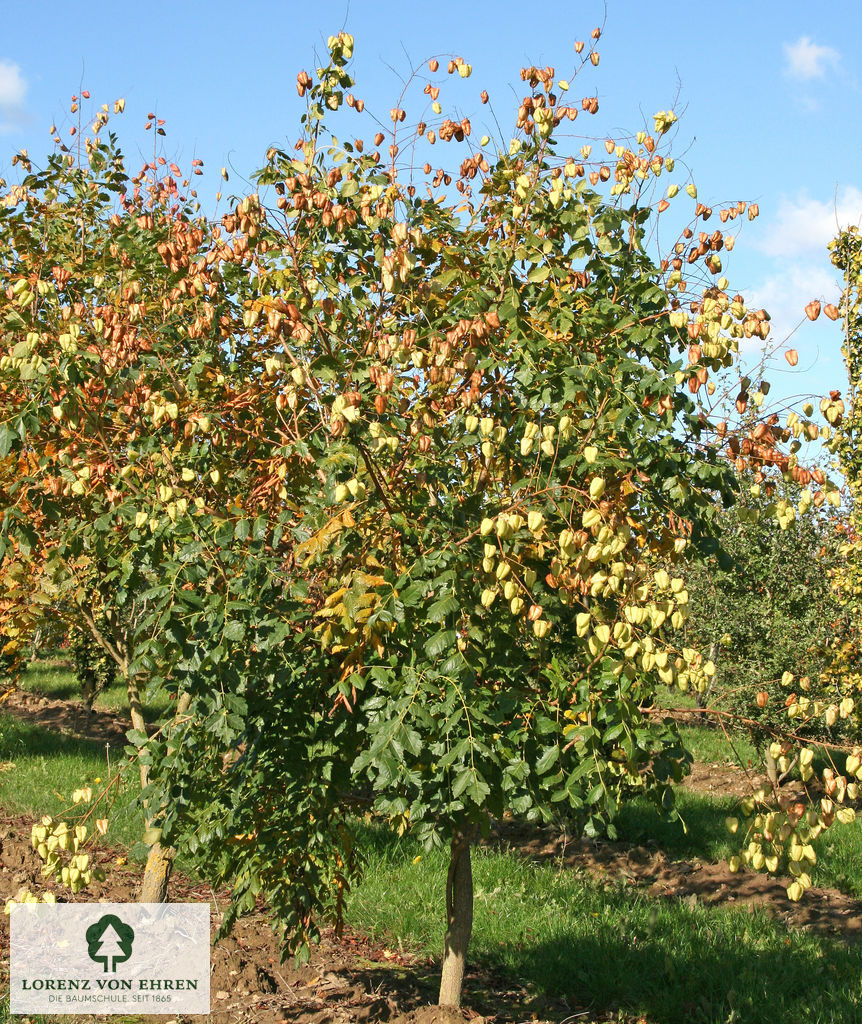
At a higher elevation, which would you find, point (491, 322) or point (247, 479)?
point (491, 322)

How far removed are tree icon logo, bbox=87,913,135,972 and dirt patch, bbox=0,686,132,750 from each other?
247 inches

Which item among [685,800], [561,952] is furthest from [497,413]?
[685,800]

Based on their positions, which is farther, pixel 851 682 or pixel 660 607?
pixel 851 682

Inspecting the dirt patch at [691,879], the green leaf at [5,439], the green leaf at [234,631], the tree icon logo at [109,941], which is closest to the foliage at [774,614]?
the dirt patch at [691,879]

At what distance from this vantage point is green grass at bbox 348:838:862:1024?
185 inches

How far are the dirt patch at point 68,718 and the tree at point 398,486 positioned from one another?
29.7 feet

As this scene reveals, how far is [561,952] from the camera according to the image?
5.37 metres

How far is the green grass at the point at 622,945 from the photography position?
4707 millimetres

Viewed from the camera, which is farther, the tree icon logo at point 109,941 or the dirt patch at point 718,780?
the dirt patch at point 718,780

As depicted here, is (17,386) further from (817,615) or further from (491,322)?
(817,615)

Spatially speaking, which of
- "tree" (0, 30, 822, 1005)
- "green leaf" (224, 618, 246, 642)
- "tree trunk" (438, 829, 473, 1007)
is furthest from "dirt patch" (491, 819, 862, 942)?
"green leaf" (224, 618, 246, 642)

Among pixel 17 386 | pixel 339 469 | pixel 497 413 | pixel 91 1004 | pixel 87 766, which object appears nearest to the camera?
pixel 339 469

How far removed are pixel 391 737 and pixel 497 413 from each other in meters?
1.39
